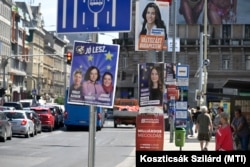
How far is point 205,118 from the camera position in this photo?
987 inches

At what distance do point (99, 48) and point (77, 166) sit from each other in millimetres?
11972

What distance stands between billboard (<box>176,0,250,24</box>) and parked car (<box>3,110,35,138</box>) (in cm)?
6385

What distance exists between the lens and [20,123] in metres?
37.2

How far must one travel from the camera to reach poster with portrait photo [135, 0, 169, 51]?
16.5m

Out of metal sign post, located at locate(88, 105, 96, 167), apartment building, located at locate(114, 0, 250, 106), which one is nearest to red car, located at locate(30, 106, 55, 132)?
metal sign post, located at locate(88, 105, 96, 167)

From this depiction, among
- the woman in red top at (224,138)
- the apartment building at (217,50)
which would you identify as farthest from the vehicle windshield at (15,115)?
the apartment building at (217,50)

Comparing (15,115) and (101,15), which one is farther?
(15,115)

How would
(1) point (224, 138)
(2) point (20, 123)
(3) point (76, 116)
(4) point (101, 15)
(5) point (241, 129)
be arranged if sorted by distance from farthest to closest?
(3) point (76, 116) → (2) point (20, 123) → (5) point (241, 129) → (1) point (224, 138) → (4) point (101, 15)

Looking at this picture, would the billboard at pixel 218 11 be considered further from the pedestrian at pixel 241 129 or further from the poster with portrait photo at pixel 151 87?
the poster with portrait photo at pixel 151 87

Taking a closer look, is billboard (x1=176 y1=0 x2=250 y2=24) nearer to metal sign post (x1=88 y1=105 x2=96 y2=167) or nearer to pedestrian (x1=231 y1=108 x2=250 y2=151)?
pedestrian (x1=231 y1=108 x2=250 y2=151)

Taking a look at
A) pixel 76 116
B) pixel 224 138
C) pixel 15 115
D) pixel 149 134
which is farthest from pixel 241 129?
pixel 76 116

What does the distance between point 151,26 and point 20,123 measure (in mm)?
21832

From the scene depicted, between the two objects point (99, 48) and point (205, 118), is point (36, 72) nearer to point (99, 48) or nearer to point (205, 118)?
point (205, 118)

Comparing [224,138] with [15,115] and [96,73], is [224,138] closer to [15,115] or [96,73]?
[96,73]
